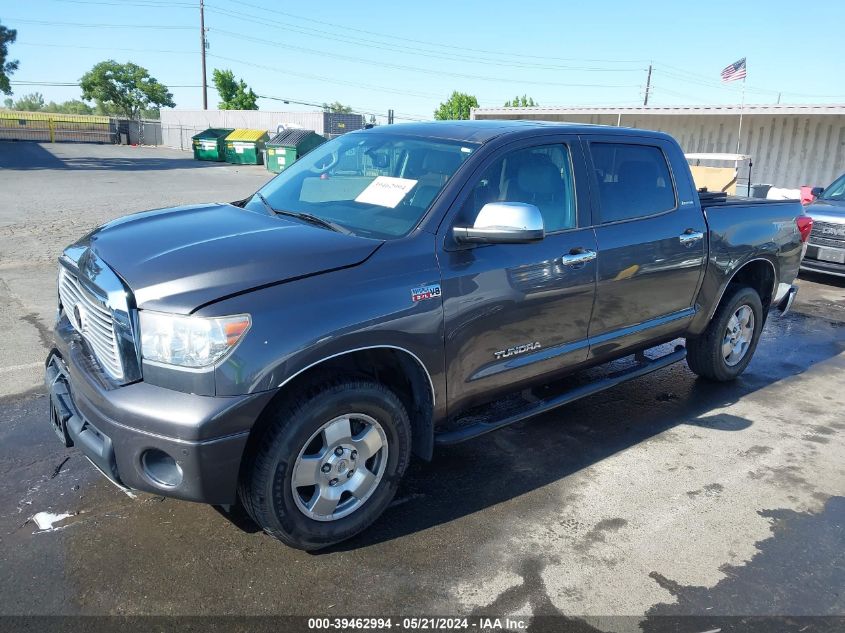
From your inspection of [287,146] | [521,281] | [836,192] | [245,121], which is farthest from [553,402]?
[245,121]

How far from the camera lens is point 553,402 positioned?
3914 mm

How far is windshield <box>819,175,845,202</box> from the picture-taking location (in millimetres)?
9922

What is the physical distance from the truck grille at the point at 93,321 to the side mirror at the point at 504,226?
1606 millimetres

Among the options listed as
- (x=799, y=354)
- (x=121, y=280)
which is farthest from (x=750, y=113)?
(x=121, y=280)

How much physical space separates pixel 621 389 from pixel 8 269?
7.58 metres

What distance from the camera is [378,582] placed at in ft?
9.50

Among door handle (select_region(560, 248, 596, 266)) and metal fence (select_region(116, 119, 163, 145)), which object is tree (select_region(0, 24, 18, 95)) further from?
door handle (select_region(560, 248, 596, 266))

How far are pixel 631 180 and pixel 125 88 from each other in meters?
92.3

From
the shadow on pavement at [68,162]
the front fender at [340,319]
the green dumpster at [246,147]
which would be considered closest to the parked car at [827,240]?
the front fender at [340,319]

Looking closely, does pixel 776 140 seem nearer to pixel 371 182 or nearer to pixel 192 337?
pixel 371 182

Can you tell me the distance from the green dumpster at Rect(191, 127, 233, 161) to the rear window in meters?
34.0

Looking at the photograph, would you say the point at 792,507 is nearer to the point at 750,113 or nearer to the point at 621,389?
the point at 621,389

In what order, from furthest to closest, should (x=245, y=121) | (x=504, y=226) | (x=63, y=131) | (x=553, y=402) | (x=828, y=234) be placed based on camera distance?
1. (x=63, y=131)
2. (x=245, y=121)
3. (x=828, y=234)
4. (x=553, y=402)
5. (x=504, y=226)

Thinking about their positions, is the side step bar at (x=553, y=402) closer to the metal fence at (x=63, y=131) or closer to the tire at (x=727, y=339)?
the tire at (x=727, y=339)
